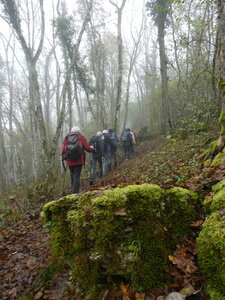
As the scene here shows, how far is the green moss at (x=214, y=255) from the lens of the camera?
1.61 meters

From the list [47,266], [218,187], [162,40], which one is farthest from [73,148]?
[162,40]

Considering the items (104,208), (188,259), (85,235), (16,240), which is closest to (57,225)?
(85,235)

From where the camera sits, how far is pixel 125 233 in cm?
211

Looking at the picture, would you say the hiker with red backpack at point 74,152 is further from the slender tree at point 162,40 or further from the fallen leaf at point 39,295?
the slender tree at point 162,40

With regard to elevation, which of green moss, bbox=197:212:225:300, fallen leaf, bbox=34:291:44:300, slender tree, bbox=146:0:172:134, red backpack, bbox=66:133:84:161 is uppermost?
slender tree, bbox=146:0:172:134

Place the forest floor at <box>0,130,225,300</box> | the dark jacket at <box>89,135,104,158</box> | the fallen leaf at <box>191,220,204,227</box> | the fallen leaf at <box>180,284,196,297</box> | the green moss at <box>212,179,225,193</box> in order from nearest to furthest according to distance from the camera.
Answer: the fallen leaf at <box>180,284,196,297</box> → the forest floor at <box>0,130,225,300</box> → the fallen leaf at <box>191,220,204,227</box> → the green moss at <box>212,179,225,193</box> → the dark jacket at <box>89,135,104,158</box>

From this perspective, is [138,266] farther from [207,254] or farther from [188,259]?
[207,254]

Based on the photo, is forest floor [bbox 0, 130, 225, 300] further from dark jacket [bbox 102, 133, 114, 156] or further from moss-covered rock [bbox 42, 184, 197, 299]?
dark jacket [bbox 102, 133, 114, 156]

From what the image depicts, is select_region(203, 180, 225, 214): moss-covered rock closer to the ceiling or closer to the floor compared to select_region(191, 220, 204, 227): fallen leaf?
closer to the ceiling

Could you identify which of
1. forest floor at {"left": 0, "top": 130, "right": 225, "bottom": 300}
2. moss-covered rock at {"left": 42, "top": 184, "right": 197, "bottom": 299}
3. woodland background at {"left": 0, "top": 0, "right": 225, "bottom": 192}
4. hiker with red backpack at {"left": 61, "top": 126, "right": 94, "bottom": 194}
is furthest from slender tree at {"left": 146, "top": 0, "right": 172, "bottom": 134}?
moss-covered rock at {"left": 42, "top": 184, "right": 197, "bottom": 299}

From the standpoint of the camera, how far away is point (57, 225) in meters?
2.45

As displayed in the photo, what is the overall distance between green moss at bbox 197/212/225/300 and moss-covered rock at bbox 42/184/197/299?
0.37 m

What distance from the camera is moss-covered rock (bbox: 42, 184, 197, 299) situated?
2.02 metres

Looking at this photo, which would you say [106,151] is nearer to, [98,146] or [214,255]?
[98,146]
